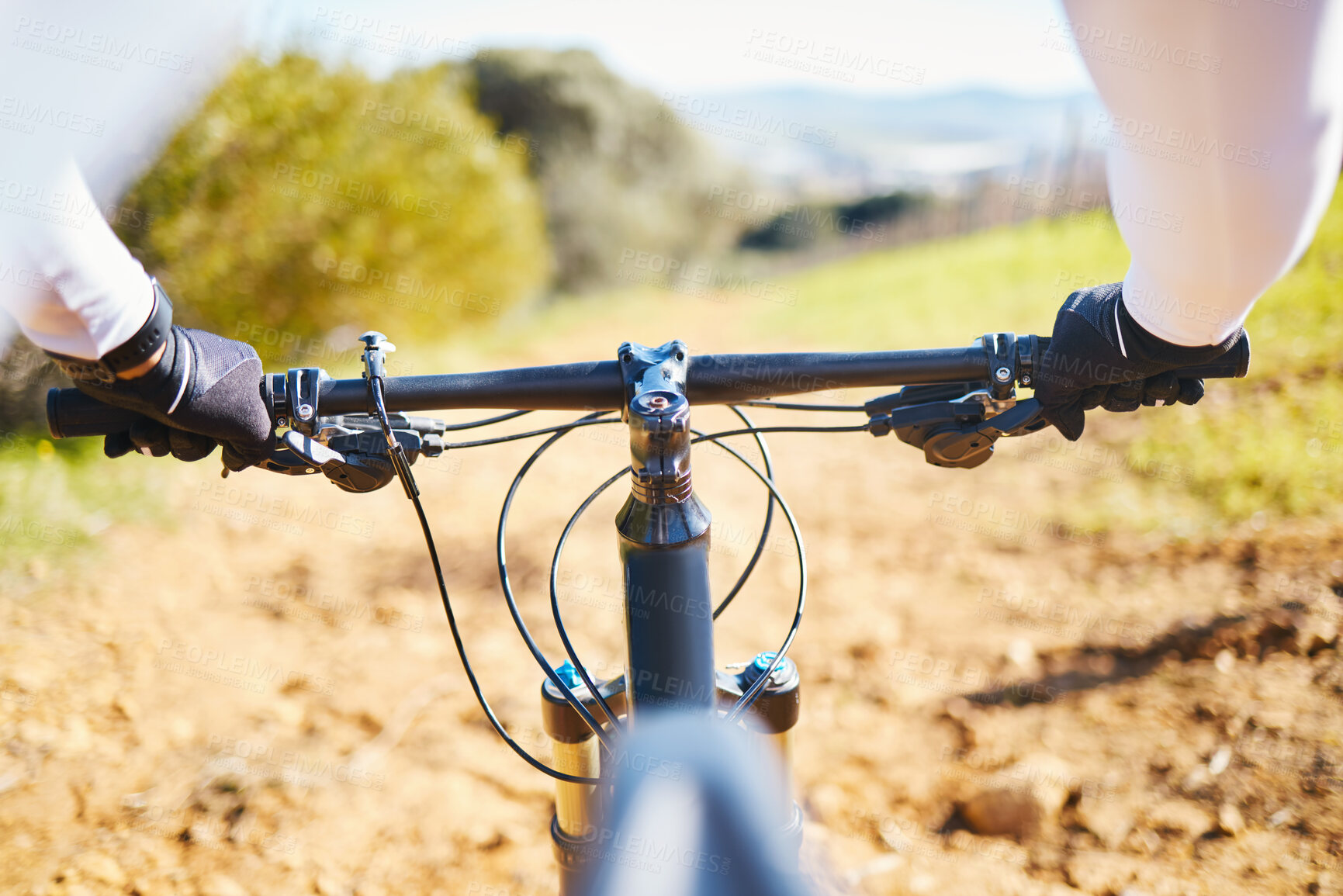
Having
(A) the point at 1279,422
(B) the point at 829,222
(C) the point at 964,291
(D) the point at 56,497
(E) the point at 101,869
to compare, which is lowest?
(E) the point at 101,869

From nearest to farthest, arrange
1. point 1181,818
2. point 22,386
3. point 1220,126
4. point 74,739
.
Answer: point 1220,126
point 1181,818
point 74,739
point 22,386

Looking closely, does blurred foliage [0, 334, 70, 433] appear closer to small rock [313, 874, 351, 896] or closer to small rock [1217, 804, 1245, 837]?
small rock [313, 874, 351, 896]

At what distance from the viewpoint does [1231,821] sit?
2578 millimetres

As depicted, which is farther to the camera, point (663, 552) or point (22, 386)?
point (22, 386)

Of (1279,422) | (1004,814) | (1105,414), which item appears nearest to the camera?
(1004,814)

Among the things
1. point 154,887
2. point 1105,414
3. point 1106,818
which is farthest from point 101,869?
point 1105,414

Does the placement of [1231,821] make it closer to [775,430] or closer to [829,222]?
[775,430]

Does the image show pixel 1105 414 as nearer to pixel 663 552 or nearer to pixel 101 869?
pixel 663 552

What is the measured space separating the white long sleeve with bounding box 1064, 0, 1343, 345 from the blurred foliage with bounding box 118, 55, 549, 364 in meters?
7.83

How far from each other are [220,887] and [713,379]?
2.35 metres

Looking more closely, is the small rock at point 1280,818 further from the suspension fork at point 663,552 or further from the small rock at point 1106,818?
the suspension fork at point 663,552

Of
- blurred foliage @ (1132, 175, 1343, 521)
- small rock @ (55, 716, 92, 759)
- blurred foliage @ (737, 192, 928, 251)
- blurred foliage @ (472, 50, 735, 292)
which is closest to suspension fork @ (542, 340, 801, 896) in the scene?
small rock @ (55, 716, 92, 759)

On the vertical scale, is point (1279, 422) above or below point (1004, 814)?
above

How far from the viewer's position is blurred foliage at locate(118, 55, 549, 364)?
7488 millimetres
